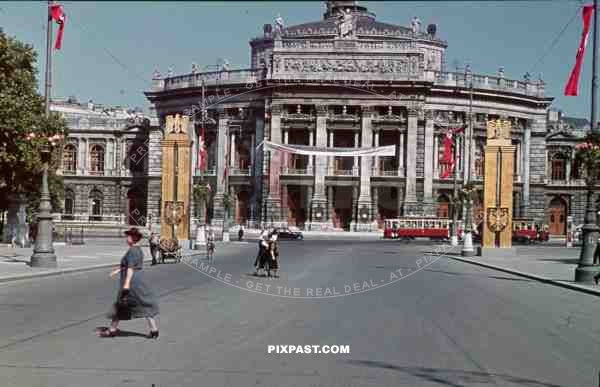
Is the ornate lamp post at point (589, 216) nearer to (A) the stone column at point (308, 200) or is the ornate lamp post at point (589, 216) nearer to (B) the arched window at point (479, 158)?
(A) the stone column at point (308, 200)

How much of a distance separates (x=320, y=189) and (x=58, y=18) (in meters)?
54.6

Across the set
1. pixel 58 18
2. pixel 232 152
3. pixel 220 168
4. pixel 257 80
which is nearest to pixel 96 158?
pixel 232 152

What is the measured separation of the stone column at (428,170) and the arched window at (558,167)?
1878cm

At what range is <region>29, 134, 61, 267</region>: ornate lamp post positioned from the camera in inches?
1145

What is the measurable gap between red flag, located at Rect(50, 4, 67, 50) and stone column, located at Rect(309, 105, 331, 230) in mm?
52518

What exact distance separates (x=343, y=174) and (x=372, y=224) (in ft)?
19.3

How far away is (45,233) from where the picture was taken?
1159 inches

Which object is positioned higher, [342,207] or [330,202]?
[330,202]

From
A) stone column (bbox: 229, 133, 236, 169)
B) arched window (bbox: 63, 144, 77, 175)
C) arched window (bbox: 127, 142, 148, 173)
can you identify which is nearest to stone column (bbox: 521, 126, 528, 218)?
stone column (bbox: 229, 133, 236, 169)

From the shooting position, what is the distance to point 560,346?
13.1m

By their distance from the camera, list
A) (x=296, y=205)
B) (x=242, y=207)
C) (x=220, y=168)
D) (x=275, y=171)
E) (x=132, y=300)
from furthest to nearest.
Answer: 1. (x=242, y=207)
2. (x=220, y=168)
3. (x=296, y=205)
4. (x=275, y=171)
5. (x=132, y=300)

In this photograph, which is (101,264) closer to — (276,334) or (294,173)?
(276,334)

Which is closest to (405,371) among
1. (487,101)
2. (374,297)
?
(374,297)

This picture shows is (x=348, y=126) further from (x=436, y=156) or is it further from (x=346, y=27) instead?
(x=346, y=27)
